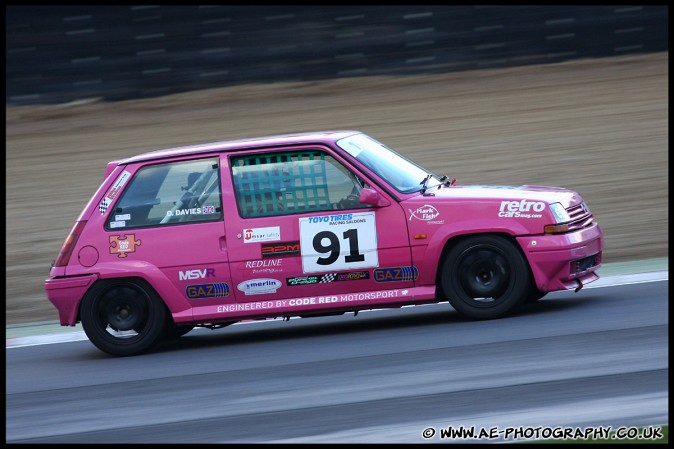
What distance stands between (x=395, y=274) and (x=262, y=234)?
42.9 inches

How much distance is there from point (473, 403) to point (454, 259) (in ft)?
6.84

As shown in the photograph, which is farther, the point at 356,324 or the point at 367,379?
the point at 356,324

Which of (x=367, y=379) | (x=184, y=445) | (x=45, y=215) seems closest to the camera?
(x=184, y=445)

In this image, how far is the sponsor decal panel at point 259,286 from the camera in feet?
28.3

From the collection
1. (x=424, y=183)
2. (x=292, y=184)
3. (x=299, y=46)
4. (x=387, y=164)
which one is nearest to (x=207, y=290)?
(x=292, y=184)

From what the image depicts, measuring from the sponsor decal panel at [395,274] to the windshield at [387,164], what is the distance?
0.63 m

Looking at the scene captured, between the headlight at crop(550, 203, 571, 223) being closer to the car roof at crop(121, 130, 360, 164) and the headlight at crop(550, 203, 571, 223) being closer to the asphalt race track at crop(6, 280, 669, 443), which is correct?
the asphalt race track at crop(6, 280, 669, 443)

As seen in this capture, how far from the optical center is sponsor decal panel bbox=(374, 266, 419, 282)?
8.51 m

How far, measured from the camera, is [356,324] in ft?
30.6

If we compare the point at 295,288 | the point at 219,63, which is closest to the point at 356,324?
the point at 295,288

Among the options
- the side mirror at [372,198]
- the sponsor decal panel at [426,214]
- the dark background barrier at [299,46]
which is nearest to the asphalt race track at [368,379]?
the sponsor decal panel at [426,214]

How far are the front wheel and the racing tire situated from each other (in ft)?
7.70

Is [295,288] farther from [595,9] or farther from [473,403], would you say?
[595,9]

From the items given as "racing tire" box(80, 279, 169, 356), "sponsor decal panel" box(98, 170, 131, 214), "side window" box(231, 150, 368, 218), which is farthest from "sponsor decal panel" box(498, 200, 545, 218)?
"sponsor decal panel" box(98, 170, 131, 214)
